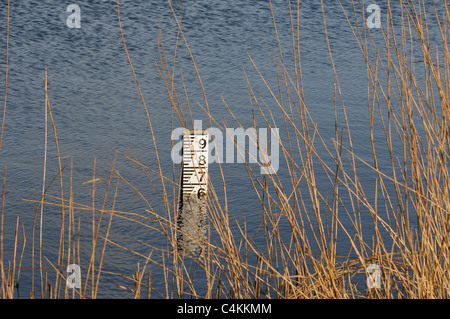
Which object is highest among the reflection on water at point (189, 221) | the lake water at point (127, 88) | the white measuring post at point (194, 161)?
the lake water at point (127, 88)

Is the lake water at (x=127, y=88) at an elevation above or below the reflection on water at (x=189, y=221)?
above

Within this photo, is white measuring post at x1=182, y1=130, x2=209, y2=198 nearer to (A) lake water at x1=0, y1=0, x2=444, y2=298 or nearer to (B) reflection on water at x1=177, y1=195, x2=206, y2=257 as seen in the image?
(B) reflection on water at x1=177, y1=195, x2=206, y2=257

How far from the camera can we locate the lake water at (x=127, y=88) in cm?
450

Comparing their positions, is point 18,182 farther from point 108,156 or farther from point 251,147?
point 251,147

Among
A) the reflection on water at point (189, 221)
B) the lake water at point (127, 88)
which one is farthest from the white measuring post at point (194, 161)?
the lake water at point (127, 88)

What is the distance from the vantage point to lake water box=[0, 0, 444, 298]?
4496 mm

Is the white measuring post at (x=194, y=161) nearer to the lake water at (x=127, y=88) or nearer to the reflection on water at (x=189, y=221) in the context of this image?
the reflection on water at (x=189, y=221)

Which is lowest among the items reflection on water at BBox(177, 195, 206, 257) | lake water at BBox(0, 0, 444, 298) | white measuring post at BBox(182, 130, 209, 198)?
reflection on water at BBox(177, 195, 206, 257)

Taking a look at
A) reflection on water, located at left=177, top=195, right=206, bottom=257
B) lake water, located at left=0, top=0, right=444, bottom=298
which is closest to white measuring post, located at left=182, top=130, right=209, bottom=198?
reflection on water, located at left=177, top=195, right=206, bottom=257

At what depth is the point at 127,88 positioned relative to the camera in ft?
21.5

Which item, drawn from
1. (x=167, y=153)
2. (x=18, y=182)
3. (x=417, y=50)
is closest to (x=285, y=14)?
(x=417, y=50)

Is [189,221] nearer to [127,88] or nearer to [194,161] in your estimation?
[194,161]

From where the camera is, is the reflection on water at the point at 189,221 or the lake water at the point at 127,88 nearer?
the reflection on water at the point at 189,221

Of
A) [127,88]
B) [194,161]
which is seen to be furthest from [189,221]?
[127,88]
